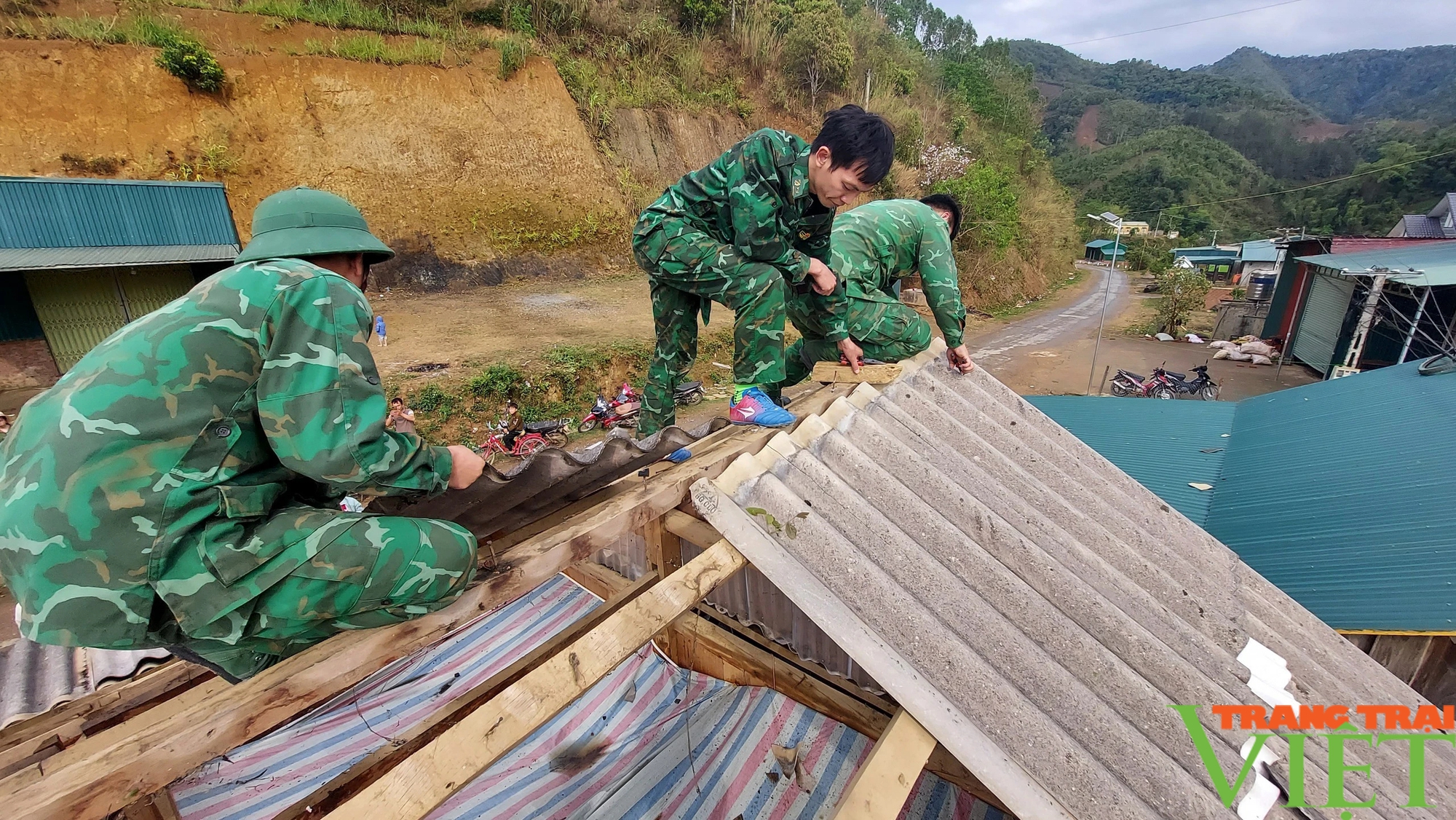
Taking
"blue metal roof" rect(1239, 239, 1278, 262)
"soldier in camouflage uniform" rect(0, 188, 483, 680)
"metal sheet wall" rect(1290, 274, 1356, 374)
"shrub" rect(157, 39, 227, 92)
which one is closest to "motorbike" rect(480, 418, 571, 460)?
"soldier in camouflage uniform" rect(0, 188, 483, 680)

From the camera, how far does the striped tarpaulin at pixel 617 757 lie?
2.47m

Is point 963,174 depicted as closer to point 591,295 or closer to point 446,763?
point 591,295

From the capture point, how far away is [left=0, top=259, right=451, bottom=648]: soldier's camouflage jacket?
118 cm

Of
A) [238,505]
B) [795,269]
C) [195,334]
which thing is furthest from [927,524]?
[195,334]

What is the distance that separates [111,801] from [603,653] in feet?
2.80

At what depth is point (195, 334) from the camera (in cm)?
130

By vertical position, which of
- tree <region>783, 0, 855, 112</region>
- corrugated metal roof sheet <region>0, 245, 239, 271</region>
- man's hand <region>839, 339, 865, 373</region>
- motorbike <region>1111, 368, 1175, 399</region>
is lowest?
motorbike <region>1111, 368, 1175, 399</region>

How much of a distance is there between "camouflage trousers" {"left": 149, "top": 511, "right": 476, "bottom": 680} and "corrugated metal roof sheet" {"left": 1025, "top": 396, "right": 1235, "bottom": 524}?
18.8ft

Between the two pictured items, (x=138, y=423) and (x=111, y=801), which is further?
(x=138, y=423)

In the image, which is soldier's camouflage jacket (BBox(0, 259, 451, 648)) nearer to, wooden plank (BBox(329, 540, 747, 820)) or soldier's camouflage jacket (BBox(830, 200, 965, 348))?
wooden plank (BBox(329, 540, 747, 820))

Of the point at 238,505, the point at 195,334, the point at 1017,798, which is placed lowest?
the point at 1017,798

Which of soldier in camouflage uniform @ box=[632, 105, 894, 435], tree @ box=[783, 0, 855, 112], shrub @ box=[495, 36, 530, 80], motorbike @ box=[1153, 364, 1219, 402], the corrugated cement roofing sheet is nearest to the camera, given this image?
the corrugated cement roofing sheet

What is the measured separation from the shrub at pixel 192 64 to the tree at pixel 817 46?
63.2 ft

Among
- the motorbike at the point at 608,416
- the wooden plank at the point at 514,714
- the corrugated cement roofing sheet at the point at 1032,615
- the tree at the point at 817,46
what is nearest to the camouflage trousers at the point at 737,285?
the corrugated cement roofing sheet at the point at 1032,615
